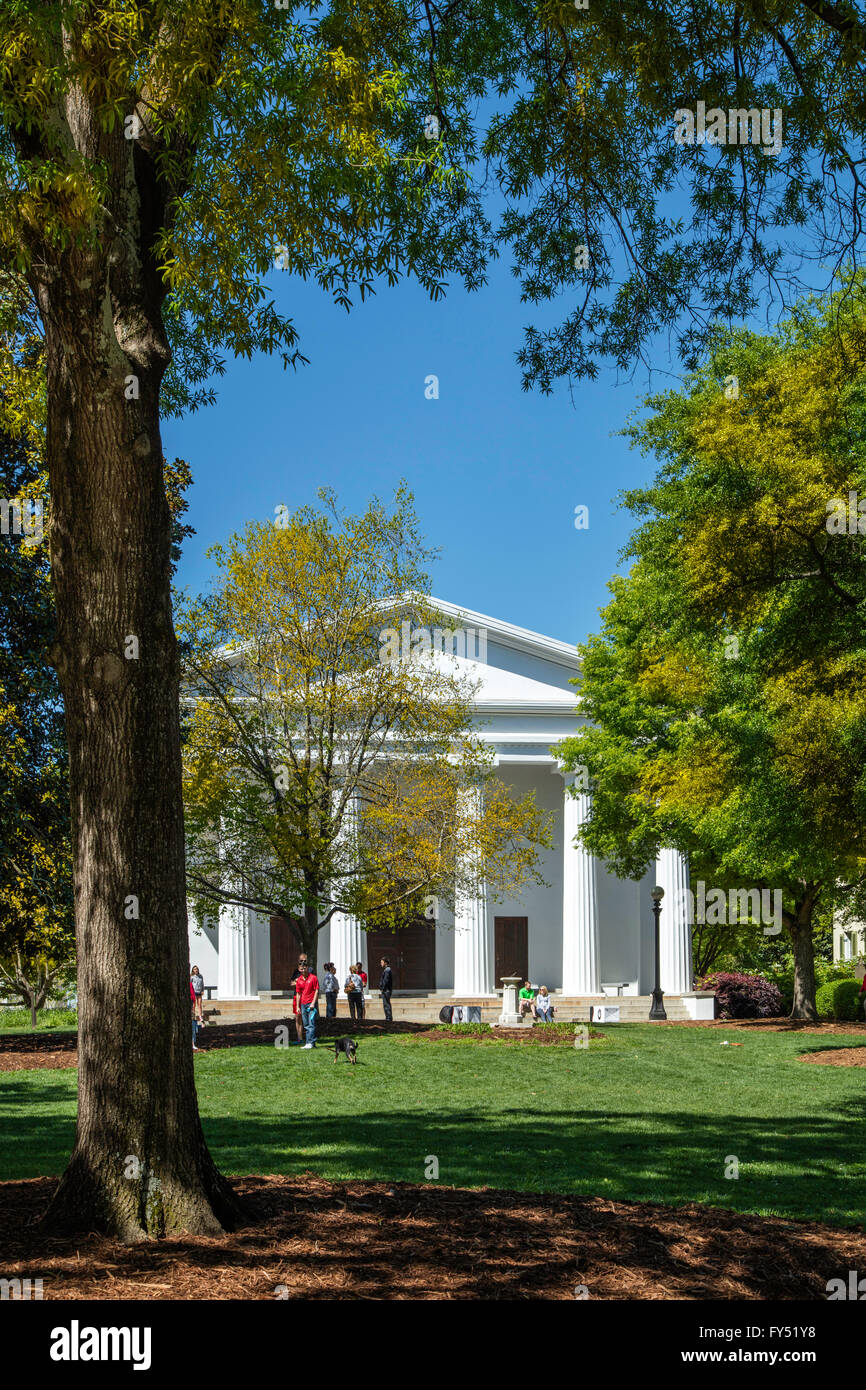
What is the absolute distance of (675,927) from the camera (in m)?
43.4

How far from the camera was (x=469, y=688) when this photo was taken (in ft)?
95.0

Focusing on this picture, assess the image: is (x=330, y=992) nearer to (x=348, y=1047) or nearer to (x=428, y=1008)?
(x=428, y=1008)

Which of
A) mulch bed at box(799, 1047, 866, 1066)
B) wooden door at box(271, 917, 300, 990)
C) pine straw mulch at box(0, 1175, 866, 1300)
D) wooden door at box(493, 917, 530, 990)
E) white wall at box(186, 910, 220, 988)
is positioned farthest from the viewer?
wooden door at box(493, 917, 530, 990)

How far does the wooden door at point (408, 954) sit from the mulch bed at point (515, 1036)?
1777 cm

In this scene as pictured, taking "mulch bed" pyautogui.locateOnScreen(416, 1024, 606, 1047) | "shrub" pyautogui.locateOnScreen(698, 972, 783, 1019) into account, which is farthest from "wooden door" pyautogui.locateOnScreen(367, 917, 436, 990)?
"mulch bed" pyautogui.locateOnScreen(416, 1024, 606, 1047)

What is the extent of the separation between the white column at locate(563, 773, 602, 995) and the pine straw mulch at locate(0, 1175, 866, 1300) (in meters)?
34.4

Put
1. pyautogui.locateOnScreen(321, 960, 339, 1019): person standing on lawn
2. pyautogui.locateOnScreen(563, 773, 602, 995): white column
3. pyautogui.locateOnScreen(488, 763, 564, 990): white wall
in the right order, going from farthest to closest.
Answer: pyautogui.locateOnScreen(488, 763, 564, 990): white wall, pyautogui.locateOnScreen(563, 773, 602, 995): white column, pyautogui.locateOnScreen(321, 960, 339, 1019): person standing on lawn

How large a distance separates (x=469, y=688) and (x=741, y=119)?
20140 mm

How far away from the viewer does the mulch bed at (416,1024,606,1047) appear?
2638cm

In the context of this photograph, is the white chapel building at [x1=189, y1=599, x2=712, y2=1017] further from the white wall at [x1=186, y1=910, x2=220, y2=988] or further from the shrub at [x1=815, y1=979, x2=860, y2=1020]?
the shrub at [x1=815, y1=979, x2=860, y2=1020]

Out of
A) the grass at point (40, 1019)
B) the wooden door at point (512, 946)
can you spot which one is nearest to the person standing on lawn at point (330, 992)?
the grass at point (40, 1019)

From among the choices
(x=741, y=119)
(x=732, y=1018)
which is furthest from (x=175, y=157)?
(x=732, y=1018)

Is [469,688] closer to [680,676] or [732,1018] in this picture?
[680,676]

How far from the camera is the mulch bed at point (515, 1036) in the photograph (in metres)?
26.4
